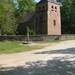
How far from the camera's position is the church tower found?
4706 centimetres

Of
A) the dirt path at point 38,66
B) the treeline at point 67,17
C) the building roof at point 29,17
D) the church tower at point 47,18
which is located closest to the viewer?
the dirt path at point 38,66

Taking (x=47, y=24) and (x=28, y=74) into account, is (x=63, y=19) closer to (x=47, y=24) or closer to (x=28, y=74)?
(x=47, y=24)

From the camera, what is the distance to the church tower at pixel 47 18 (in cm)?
4706

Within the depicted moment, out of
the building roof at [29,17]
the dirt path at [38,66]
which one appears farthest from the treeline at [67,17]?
the dirt path at [38,66]

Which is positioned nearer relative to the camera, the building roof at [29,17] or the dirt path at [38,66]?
the dirt path at [38,66]

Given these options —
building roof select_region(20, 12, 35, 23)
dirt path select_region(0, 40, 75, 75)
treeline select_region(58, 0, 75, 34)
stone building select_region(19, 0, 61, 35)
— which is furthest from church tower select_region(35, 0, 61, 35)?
dirt path select_region(0, 40, 75, 75)

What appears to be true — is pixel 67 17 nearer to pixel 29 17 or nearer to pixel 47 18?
pixel 29 17

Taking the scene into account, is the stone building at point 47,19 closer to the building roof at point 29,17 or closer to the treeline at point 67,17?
the building roof at point 29,17

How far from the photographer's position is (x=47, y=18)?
46.8 m

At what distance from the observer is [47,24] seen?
46.5 metres

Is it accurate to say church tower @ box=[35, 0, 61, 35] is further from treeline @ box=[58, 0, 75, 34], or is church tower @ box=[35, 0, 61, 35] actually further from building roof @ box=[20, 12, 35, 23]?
treeline @ box=[58, 0, 75, 34]

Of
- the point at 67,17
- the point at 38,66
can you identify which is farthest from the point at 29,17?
the point at 38,66

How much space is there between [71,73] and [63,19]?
56.2 metres

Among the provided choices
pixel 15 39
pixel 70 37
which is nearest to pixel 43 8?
pixel 70 37
